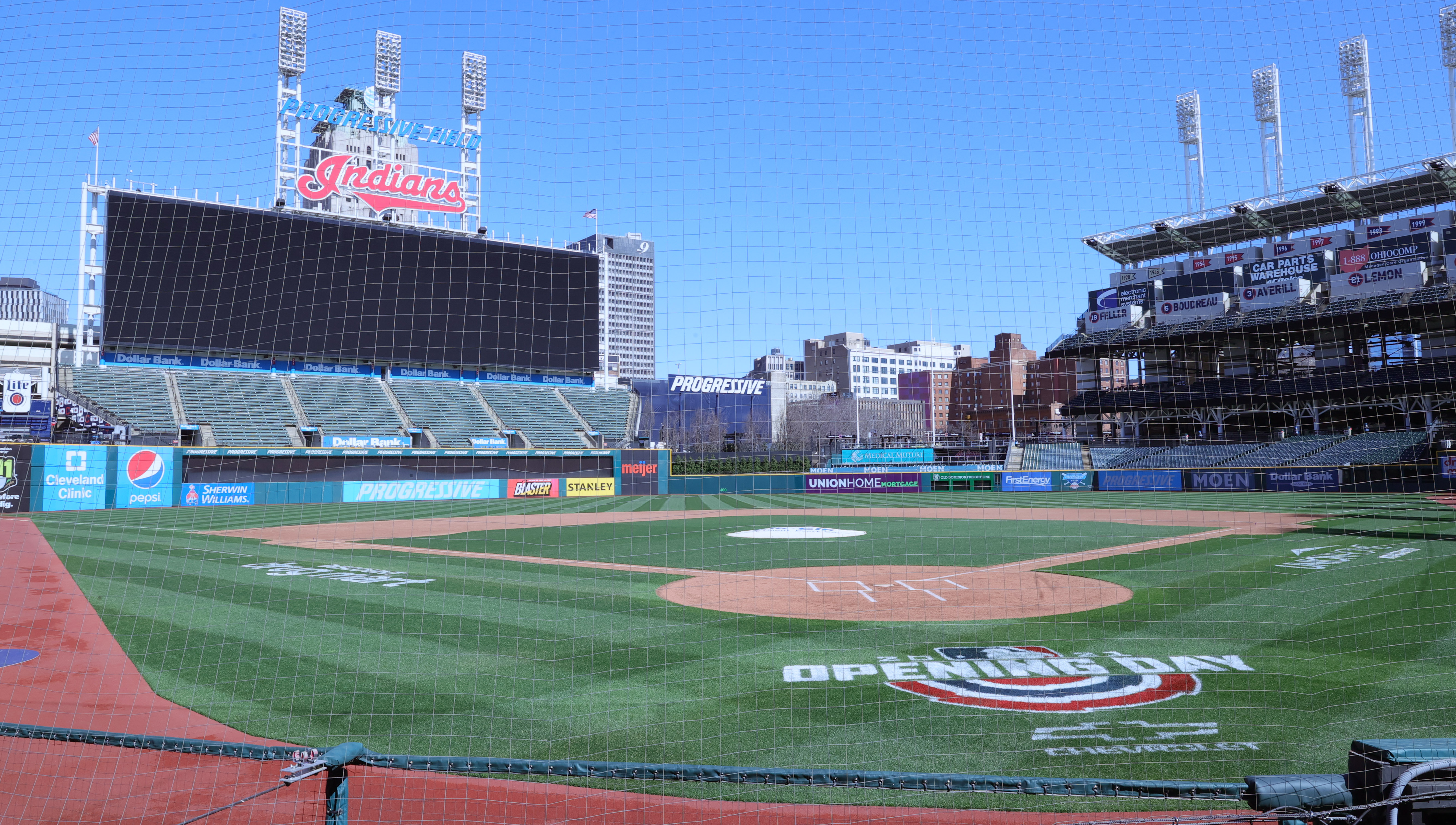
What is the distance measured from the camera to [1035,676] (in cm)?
648

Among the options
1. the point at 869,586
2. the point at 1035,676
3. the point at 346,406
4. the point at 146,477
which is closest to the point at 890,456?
the point at 346,406

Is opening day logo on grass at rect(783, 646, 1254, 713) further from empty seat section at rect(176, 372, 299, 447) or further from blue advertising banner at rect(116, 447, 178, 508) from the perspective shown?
empty seat section at rect(176, 372, 299, 447)

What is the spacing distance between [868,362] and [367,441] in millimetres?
22506

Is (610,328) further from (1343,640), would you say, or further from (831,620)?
(1343,640)

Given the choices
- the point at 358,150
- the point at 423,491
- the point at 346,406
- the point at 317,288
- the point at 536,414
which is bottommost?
the point at 423,491

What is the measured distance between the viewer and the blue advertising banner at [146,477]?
26.1m

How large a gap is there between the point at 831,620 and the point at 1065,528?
454 inches

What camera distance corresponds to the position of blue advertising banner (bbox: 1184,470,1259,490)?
29.5 metres

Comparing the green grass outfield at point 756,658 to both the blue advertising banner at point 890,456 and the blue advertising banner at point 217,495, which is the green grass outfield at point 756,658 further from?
the blue advertising banner at point 890,456

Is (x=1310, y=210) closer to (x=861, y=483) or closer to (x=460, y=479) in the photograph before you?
(x=861, y=483)

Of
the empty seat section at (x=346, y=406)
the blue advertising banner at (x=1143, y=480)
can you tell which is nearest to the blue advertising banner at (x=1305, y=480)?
the blue advertising banner at (x=1143, y=480)

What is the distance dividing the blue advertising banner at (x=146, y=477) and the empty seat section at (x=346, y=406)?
554 centimetres

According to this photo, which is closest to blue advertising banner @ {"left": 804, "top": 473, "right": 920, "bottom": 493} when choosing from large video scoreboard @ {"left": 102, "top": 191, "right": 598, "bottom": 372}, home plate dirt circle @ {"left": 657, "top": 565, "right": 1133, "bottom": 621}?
large video scoreboard @ {"left": 102, "top": 191, "right": 598, "bottom": 372}

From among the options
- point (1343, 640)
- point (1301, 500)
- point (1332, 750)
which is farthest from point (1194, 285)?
point (1332, 750)
